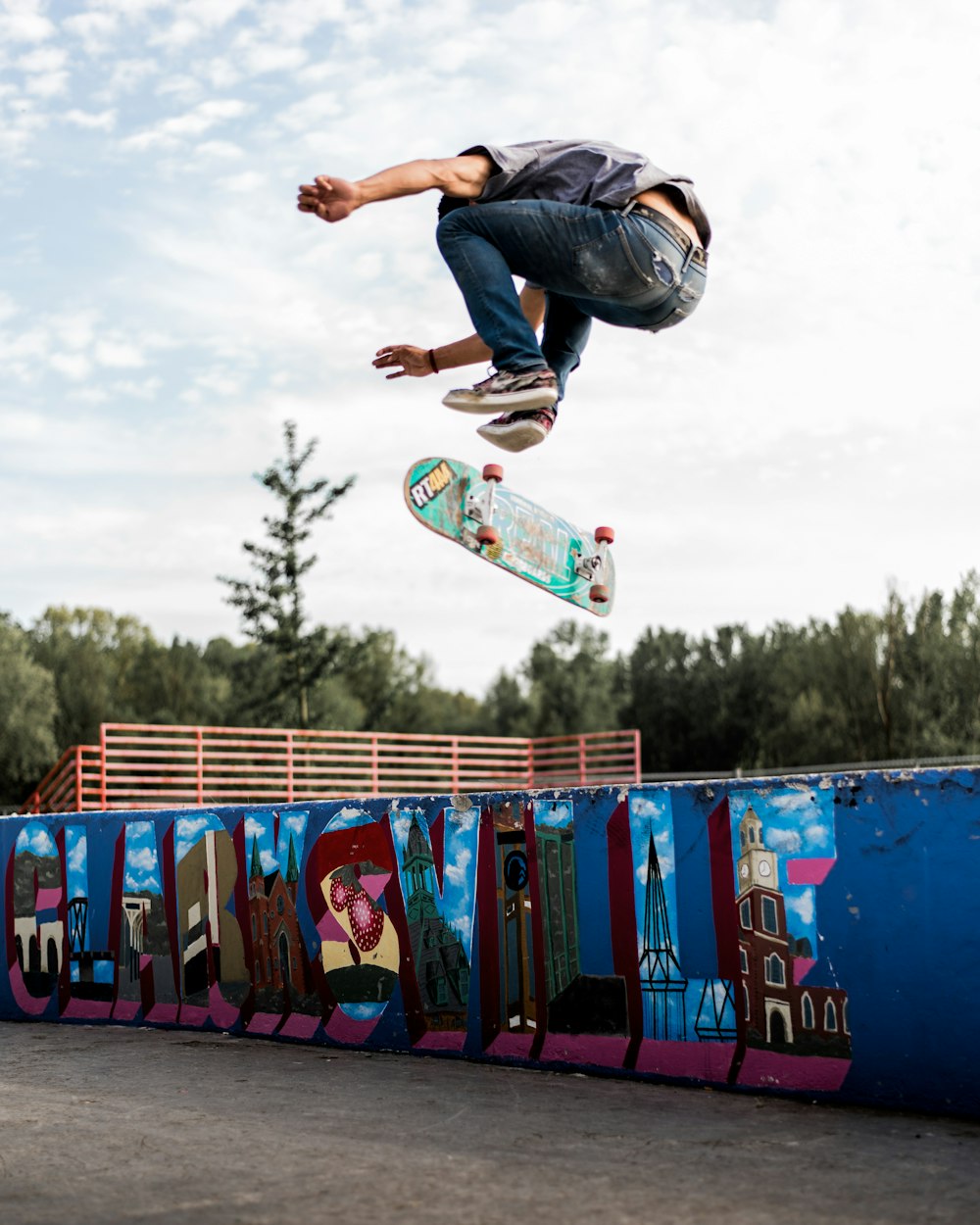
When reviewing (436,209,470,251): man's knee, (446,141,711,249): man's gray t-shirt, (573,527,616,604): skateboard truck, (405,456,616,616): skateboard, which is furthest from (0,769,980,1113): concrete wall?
(436,209,470,251): man's knee

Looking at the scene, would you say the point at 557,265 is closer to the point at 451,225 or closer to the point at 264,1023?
the point at 451,225

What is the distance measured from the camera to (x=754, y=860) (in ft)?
17.5

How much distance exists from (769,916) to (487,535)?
7.69 ft

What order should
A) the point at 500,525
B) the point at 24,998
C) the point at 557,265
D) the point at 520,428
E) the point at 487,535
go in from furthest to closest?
the point at 24,998 → the point at 500,525 → the point at 487,535 → the point at 520,428 → the point at 557,265

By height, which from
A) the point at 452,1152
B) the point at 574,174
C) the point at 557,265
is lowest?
the point at 452,1152

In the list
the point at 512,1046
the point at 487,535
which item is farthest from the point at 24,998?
the point at 487,535

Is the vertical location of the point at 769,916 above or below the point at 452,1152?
above

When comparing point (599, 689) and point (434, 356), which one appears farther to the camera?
point (599, 689)

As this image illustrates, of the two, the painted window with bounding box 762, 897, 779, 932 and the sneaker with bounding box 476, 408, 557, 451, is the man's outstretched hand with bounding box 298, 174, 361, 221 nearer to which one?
the sneaker with bounding box 476, 408, 557, 451

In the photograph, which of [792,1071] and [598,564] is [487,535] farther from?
[792,1071]

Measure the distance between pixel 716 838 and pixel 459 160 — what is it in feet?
9.33

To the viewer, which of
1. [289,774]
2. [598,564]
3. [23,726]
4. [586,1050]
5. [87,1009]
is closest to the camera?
[586,1050]

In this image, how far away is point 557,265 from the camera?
4.67 m

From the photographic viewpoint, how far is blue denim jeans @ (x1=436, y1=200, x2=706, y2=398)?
15.0 ft
